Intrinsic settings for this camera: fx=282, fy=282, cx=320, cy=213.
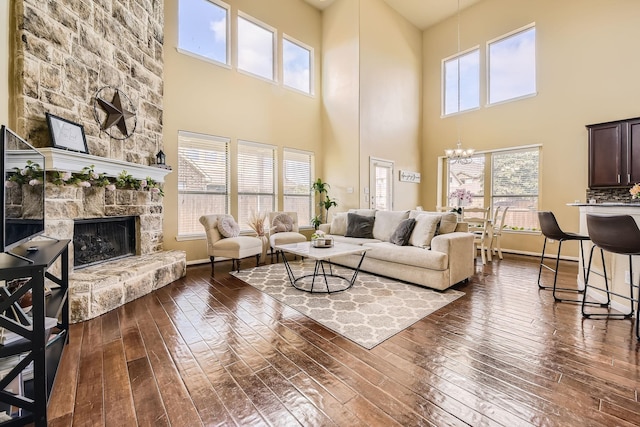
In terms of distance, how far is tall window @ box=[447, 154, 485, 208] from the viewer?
21.8ft

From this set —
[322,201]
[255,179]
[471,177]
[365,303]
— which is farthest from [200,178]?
[471,177]

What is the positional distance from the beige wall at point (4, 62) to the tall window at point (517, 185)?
25.7 ft

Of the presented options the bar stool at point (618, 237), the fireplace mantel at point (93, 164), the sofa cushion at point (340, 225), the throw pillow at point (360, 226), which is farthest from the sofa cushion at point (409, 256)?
the fireplace mantel at point (93, 164)

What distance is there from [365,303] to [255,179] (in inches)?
147

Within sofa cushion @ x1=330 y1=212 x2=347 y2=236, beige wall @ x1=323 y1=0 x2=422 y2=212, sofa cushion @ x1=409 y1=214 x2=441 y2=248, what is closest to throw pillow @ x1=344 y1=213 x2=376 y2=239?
sofa cushion @ x1=330 y1=212 x2=347 y2=236

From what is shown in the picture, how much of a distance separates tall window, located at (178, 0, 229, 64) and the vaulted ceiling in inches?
93.8

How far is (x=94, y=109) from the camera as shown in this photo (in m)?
3.40

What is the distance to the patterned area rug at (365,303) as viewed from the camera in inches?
97.1

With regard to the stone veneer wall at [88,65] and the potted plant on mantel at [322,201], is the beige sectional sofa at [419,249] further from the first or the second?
the stone veneer wall at [88,65]

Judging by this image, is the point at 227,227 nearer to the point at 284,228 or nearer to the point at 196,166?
the point at 284,228

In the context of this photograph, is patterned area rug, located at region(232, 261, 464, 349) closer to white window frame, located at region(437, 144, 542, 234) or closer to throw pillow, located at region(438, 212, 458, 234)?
throw pillow, located at region(438, 212, 458, 234)

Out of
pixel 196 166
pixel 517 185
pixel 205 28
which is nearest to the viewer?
pixel 196 166

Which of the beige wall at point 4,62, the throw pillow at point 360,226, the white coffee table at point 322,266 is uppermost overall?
the beige wall at point 4,62

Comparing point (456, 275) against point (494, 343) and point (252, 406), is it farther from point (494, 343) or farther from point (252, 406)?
point (252, 406)
